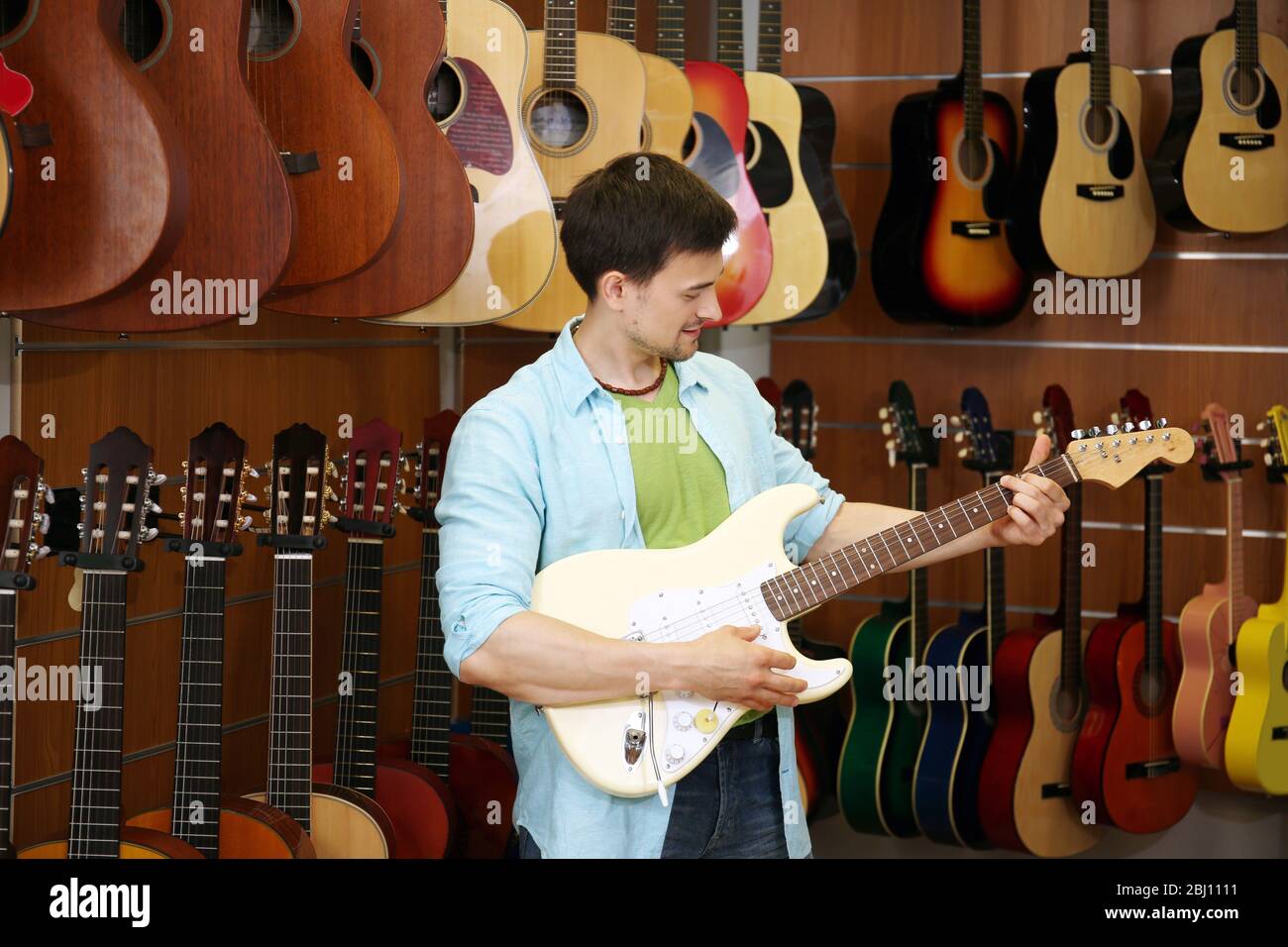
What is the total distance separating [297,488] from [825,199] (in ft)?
5.09

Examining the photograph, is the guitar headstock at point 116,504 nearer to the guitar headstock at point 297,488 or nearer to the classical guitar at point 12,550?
the classical guitar at point 12,550

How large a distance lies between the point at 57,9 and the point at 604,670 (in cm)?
117

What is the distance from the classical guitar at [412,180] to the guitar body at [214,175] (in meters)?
0.29

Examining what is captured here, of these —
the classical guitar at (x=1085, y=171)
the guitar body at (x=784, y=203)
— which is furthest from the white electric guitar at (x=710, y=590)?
the classical guitar at (x=1085, y=171)

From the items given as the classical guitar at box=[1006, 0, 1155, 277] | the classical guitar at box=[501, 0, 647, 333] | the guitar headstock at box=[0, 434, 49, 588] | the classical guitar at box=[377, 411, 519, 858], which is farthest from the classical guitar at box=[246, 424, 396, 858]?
the classical guitar at box=[1006, 0, 1155, 277]

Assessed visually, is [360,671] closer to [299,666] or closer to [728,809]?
[299,666]

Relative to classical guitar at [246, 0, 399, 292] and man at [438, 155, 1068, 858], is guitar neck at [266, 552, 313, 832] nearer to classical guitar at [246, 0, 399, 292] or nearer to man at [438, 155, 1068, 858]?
classical guitar at [246, 0, 399, 292]

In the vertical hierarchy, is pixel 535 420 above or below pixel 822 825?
above

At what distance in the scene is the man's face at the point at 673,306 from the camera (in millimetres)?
1892

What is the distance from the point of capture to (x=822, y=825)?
3982mm

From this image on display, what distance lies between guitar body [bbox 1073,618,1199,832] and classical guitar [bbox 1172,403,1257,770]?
7 cm

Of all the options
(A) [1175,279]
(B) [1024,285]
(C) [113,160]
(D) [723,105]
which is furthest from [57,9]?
(A) [1175,279]

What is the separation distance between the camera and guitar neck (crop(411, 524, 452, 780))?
2855mm

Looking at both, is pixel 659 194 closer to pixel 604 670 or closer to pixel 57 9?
pixel 604 670
